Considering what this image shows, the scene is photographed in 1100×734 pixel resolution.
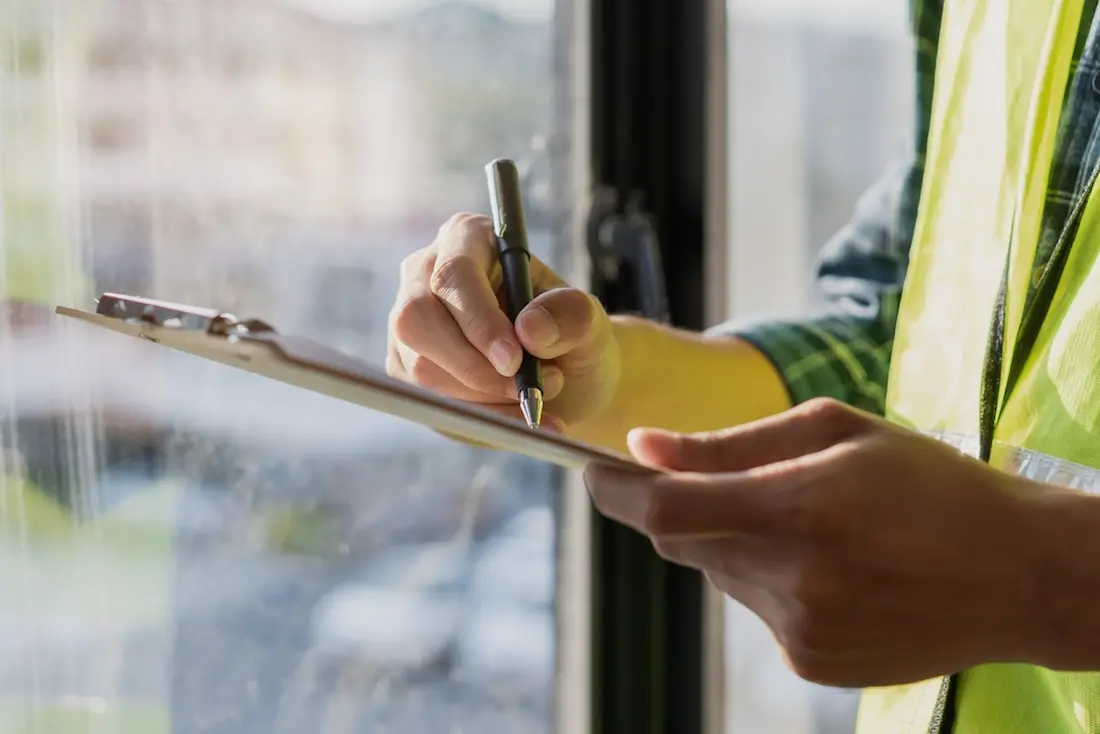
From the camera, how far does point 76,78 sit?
2.34 ft

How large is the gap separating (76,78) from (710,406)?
18.6 inches

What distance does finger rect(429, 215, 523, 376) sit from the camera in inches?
22.3

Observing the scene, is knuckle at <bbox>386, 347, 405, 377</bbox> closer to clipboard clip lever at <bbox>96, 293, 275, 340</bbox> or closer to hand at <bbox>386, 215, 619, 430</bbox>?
hand at <bbox>386, 215, 619, 430</bbox>

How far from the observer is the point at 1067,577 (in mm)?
412

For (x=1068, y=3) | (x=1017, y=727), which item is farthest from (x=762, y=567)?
(x=1068, y=3)

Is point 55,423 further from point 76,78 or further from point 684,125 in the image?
point 684,125

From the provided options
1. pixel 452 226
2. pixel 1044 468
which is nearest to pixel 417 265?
pixel 452 226

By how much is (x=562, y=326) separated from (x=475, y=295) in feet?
0.16

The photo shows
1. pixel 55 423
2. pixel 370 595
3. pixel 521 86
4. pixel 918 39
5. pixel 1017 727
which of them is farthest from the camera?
pixel 521 86

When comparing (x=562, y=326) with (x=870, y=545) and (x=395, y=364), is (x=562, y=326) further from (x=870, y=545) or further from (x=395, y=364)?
(x=870, y=545)

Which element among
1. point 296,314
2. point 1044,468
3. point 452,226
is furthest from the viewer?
point 296,314

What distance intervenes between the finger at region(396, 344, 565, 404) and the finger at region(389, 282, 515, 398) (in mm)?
11

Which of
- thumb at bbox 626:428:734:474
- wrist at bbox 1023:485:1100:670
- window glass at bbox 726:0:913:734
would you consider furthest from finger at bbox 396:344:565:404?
window glass at bbox 726:0:913:734

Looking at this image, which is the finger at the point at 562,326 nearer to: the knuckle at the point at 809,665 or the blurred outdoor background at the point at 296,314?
the knuckle at the point at 809,665
